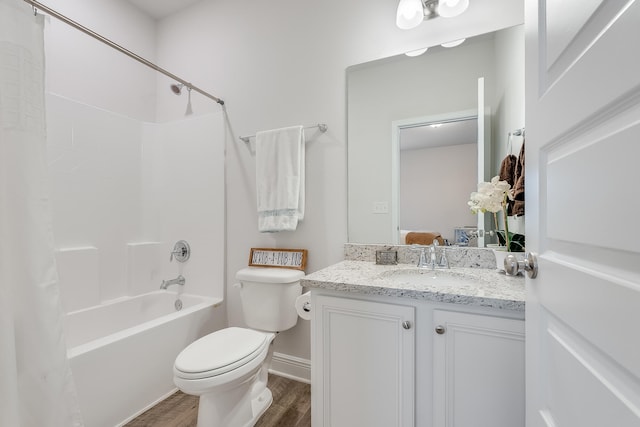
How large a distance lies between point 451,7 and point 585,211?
4.65 feet

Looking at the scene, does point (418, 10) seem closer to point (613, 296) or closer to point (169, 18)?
point (613, 296)

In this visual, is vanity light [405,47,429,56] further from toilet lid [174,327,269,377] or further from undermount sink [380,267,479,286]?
toilet lid [174,327,269,377]

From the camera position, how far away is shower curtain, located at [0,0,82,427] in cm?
89

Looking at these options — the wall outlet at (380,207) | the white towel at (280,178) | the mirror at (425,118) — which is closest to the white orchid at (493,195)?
the mirror at (425,118)

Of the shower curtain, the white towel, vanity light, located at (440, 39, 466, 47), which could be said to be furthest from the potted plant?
the shower curtain

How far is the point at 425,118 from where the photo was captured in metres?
1.54

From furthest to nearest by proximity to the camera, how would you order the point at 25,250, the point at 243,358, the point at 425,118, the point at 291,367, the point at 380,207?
the point at 291,367, the point at 380,207, the point at 425,118, the point at 243,358, the point at 25,250

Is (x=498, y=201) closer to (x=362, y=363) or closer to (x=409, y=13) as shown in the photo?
(x=362, y=363)

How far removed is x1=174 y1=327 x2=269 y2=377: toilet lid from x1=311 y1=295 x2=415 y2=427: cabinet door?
35 centimetres

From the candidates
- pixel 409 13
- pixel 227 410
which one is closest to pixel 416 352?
pixel 227 410

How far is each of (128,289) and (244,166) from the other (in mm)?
1317

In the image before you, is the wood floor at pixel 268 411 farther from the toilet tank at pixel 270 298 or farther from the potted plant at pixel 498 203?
the potted plant at pixel 498 203

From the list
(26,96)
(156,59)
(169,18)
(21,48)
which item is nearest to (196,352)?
(26,96)

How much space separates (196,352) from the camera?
1328 millimetres
